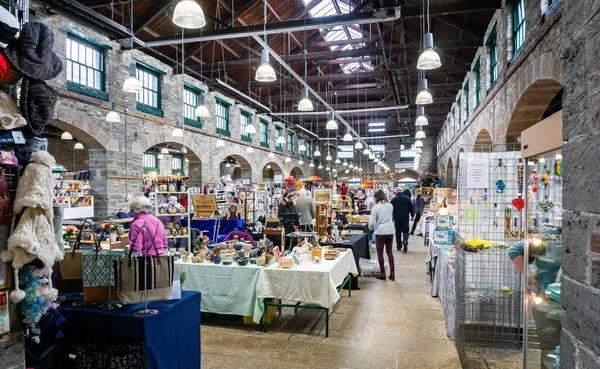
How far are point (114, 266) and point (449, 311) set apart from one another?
3.46 meters

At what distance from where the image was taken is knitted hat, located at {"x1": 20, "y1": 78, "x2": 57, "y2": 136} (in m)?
1.88

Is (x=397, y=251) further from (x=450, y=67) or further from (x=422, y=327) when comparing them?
(x=450, y=67)

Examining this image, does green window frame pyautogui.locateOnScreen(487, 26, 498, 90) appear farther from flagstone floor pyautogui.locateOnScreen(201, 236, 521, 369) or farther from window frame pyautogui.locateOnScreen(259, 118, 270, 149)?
window frame pyautogui.locateOnScreen(259, 118, 270, 149)

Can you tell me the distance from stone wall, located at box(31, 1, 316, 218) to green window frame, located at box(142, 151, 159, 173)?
4.08m

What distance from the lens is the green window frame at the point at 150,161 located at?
17.8m

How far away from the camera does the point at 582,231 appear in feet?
3.69

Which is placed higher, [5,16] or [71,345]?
[5,16]

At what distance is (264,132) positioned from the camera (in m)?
20.0

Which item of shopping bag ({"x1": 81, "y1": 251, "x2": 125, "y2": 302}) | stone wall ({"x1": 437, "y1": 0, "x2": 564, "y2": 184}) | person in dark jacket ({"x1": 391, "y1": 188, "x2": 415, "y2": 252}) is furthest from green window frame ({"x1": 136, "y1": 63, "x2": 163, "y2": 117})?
shopping bag ({"x1": 81, "y1": 251, "x2": 125, "y2": 302})

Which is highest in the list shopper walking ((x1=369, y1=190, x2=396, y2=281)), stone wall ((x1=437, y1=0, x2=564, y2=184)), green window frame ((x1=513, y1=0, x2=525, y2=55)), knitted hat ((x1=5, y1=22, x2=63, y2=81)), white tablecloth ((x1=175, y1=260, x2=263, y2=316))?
green window frame ((x1=513, y1=0, x2=525, y2=55))

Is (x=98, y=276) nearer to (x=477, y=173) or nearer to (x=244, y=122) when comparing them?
(x=477, y=173)

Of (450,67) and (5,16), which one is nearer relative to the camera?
(5,16)

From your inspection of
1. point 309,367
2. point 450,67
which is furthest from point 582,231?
point 450,67

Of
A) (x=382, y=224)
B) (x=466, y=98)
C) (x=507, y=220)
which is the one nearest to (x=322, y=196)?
(x=382, y=224)
